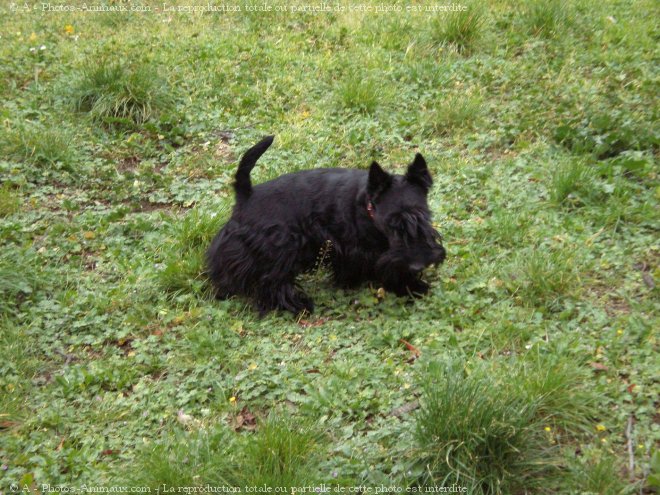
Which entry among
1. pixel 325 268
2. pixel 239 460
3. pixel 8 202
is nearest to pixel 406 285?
pixel 325 268

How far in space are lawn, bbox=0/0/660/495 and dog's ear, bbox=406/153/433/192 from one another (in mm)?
685

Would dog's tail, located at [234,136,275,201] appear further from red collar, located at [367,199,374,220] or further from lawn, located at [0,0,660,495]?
Result: red collar, located at [367,199,374,220]

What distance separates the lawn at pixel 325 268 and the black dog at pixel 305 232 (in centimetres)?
18

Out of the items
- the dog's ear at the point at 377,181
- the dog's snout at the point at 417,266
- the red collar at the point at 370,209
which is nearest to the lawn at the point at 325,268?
the dog's snout at the point at 417,266

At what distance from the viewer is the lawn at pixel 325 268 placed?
3213 millimetres

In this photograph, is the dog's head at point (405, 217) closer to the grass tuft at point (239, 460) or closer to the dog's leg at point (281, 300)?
the dog's leg at point (281, 300)

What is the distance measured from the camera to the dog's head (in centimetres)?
423

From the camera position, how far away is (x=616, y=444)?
317cm

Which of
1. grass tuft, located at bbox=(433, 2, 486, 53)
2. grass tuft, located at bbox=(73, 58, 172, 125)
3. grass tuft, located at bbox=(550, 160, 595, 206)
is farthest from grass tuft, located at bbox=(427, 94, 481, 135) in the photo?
grass tuft, located at bbox=(73, 58, 172, 125)

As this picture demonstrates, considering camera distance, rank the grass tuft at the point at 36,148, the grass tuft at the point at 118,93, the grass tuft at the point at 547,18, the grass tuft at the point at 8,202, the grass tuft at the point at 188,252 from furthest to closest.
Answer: the grass tuft at the point at 547,18
the grass tuft at the point at 118,93
the grass tuft at the point at 36,148
the grass tuft at the point at 8,202
the grass tuft at the point at 188,252

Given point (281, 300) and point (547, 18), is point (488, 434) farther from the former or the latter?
point (547, 18)

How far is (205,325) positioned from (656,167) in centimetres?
358

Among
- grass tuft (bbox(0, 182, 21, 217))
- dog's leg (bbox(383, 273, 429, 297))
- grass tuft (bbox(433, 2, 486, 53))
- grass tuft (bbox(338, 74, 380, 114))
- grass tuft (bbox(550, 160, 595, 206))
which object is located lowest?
grass tuft (bbox(0, 182, 21, 217))

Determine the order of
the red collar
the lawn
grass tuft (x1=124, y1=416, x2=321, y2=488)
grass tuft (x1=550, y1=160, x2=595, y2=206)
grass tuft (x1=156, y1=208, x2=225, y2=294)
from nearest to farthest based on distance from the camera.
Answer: grass tuft (x1=124, y1=416, x2=321, y2=488) < the lawn < the red collar < grass tuft (x1=156, y1=208, x2=225, y2=294) < grass tuft (x1=550, y1=160, x2=595, y2=206)
